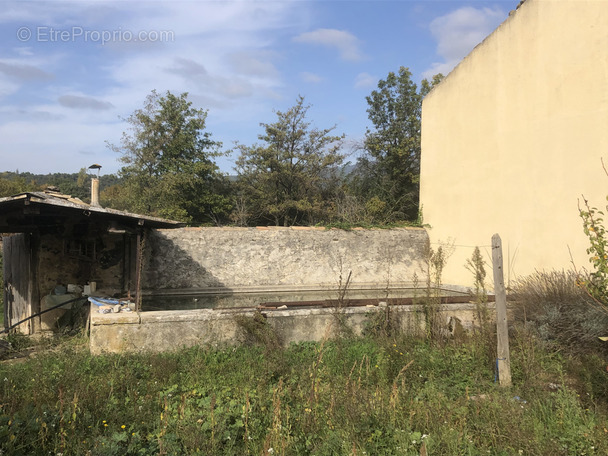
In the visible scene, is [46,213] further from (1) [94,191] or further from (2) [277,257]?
(2) [277,257]

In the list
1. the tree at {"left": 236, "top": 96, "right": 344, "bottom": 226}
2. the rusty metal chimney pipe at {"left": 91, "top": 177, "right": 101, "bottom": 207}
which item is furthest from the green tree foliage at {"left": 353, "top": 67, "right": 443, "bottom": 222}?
the rusty metal chimney pipe at {"left": 91, "top": 177, "right": 101, "bottom": 207}

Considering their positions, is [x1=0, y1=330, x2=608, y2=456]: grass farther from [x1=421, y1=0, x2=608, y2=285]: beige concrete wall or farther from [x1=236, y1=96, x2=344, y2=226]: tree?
[x1=236, y1=96, x2=344, y2=226]: tree

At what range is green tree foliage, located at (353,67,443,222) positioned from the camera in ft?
76.4

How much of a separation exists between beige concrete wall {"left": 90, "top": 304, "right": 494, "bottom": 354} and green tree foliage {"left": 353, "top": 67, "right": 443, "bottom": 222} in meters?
15.3

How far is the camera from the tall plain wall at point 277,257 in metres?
12.5

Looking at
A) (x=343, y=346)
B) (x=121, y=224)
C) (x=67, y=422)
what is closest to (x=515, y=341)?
(x=343, y=346)

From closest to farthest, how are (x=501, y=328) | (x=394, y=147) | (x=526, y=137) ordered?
1. (x=501, y=328)
2. (x=526, y=137)
3. (x=394, y=147)

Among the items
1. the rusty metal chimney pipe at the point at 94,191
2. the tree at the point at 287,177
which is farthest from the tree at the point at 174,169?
the rusty metal chimney pipe at the point at 94,191

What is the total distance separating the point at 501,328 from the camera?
5.37 m

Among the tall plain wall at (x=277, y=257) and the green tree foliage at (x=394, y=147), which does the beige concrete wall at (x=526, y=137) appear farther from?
the green tree foliage at (x=394, y=147)

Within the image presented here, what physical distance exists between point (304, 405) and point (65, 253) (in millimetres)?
7367

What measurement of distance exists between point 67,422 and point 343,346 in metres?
3.97

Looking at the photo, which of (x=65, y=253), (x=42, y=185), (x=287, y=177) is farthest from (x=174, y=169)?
(x=42, y=185)

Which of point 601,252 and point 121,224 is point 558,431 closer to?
point 601,252
